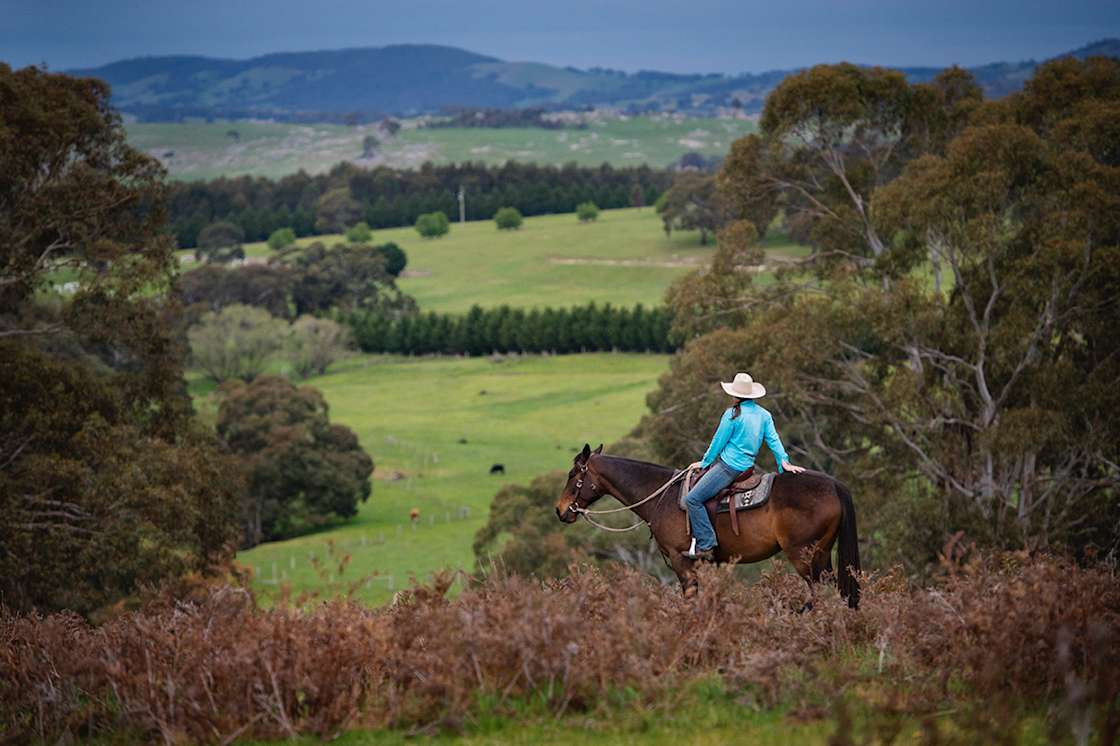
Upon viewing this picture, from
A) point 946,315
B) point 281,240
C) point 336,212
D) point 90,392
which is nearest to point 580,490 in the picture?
point 90,392

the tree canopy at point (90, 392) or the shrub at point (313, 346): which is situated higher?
the tree canopy at point (90, 392)

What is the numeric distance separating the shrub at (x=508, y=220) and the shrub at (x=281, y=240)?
102 ft

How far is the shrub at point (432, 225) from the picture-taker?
6806 inches

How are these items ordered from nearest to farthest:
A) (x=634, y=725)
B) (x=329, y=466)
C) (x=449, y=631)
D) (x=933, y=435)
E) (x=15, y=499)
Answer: (x=634, y=725) < (x=449, y=631) < (x=15, y=499) < (x=933, y=435) < (x=329, y=466)

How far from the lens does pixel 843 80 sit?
34.3m

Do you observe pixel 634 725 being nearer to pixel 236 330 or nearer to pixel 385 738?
pixel 385 738

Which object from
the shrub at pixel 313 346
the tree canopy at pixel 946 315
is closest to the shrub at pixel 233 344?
the shrub at pixel 313 346

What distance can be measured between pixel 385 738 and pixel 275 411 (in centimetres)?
5642

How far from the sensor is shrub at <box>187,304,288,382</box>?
103 metres

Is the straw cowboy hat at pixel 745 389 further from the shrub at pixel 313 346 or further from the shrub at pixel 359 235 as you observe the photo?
the shrub at pixel 359 235

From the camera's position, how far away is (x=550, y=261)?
497 ft

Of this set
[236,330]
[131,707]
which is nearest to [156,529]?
[131,707]

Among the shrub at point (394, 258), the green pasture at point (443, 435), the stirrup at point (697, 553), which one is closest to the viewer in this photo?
the stirrup at point (697, 553)

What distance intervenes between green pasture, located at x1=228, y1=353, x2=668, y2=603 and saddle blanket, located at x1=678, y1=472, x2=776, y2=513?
31.2 metres
